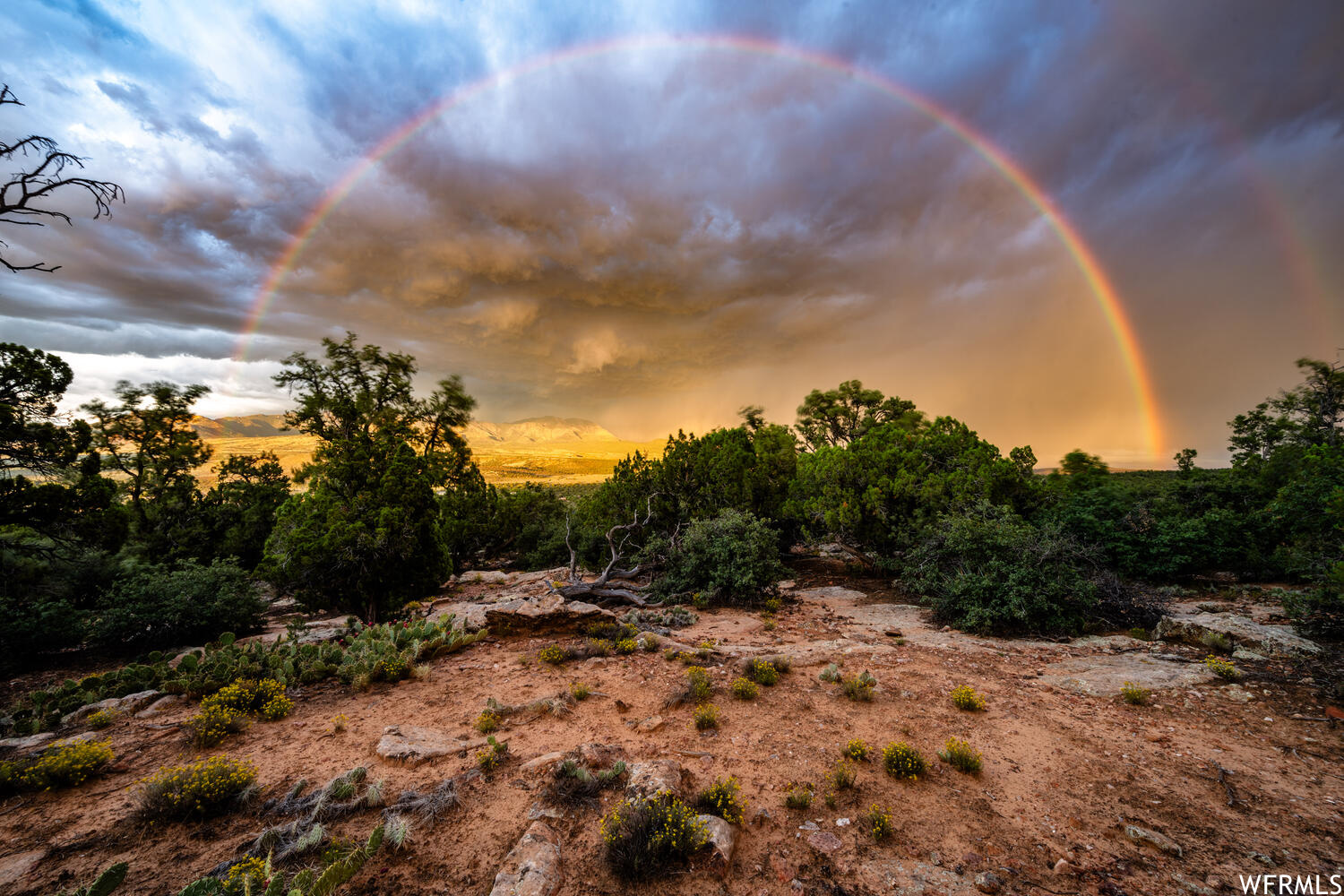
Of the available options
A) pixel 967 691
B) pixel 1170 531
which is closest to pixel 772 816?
pixel 967 691

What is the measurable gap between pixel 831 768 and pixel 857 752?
19.0 inches

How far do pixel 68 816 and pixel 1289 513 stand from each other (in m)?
30.7

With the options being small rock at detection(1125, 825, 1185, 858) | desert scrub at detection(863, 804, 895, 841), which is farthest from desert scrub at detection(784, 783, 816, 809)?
small rock at detection(1125, 825, 1185, 858)

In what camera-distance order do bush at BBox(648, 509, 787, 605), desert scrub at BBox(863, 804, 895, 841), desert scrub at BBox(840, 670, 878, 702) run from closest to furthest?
1. desert scrub at BBox(863, 804, 895, 841)
2. desert scrub at BBox(840, 670, 878, 702)
3. bush at BBox(648, 509, 787, 605)

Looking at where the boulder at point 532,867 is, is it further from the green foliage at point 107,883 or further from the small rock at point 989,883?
the small rock at point 989,883

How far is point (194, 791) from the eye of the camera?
5.22 meters

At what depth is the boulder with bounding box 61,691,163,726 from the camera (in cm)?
754

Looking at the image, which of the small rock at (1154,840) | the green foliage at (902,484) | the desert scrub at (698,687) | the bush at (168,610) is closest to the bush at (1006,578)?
the green foliage at (902,484)

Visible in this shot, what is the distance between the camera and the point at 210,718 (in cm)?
695

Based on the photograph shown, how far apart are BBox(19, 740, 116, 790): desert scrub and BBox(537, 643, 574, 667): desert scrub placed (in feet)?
21.1

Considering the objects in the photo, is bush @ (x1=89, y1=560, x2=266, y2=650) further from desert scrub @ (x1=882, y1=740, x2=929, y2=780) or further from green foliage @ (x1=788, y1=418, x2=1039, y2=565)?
green foliage @ (x1=788, y1=418, x2=1039, y2=565)

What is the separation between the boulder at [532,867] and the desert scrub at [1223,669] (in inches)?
478

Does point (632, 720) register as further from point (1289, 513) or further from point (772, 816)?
point (1289, 513)

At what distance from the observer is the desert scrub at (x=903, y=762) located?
6.18m
